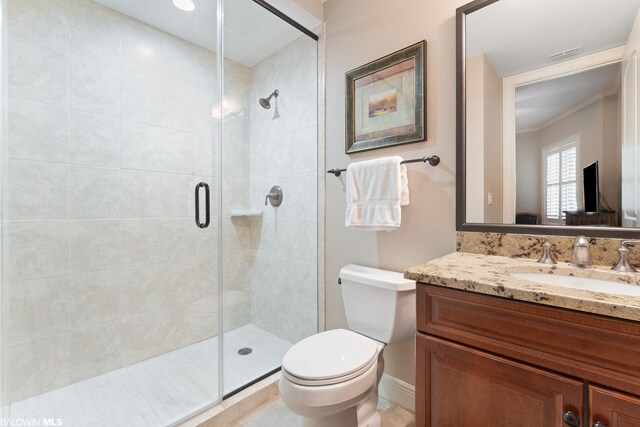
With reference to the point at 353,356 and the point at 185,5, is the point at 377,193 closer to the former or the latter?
the point at 353,356

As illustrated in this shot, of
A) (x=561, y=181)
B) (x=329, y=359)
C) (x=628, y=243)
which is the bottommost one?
(x=329, y=359)

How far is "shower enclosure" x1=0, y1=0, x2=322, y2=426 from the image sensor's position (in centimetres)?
149

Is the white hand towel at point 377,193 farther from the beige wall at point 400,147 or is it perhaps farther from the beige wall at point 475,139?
the beige wall at point 475,139

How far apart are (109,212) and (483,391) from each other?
2107 millimetres

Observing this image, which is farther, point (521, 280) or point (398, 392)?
point (398, 392)

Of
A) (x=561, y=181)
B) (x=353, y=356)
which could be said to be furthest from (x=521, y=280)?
(x=353, y=356)

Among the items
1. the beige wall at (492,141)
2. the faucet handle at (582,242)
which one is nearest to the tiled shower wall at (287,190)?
the beige wall at (492,141)

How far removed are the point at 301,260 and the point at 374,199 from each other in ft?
2.65

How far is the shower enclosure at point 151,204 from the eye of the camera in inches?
58.5

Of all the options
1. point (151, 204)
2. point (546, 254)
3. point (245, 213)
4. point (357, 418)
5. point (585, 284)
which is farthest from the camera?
point (245, 213)

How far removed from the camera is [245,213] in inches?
79.7

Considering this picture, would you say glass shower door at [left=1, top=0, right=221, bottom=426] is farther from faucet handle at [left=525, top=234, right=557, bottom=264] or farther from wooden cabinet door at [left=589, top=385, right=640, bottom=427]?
faucet handle at [left=525, top=234, right=557, bottom=264]

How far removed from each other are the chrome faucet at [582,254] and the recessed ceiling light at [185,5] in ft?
7.76

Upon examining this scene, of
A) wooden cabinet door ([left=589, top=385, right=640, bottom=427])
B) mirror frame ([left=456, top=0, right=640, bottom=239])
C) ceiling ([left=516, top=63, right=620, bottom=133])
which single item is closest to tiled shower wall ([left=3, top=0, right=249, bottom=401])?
mirror frame ([left=456, top=0, right=640, bottom=239])
